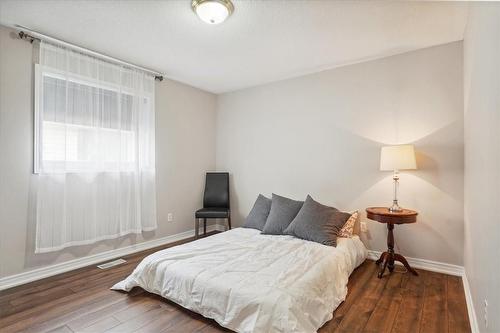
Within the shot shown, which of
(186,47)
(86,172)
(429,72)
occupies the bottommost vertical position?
(86,172)

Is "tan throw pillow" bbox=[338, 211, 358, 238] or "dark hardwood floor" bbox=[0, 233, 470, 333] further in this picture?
"tan throw pillow" bbox=[338, 211, 358, 238]

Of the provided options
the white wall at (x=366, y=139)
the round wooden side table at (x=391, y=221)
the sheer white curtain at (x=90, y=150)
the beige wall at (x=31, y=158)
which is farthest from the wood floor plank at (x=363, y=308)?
the beige wall at (x=31, y=158)

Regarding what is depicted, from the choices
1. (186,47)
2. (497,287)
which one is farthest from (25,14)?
(497,287)

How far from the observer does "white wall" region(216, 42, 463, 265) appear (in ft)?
9.36

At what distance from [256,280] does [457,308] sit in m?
1.67

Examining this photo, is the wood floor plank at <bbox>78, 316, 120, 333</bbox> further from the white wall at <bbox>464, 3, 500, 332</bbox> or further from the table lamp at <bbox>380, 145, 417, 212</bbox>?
the table lamp at <bbox>380, 145, 417, 212</bbox>

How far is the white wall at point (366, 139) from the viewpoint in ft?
9.36

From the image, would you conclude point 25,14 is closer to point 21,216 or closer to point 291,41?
point 21,216

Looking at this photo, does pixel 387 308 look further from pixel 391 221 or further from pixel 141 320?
pixel 141 320

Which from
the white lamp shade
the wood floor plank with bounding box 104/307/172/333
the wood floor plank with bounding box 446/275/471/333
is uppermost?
the white lamp shade

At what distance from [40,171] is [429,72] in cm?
431

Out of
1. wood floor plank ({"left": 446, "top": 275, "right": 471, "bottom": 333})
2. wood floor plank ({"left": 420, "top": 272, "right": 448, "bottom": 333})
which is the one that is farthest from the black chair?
wood floor plank ({"left": 446, "top": 275, "right": 471, "bottom": 333})

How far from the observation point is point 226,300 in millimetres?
1869

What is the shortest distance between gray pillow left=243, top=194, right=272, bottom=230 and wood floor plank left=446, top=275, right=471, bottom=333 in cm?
204
